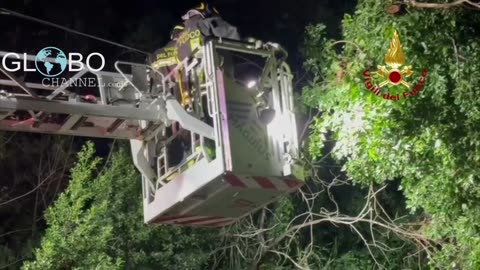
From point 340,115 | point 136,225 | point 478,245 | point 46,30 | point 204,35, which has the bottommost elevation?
point 478,245

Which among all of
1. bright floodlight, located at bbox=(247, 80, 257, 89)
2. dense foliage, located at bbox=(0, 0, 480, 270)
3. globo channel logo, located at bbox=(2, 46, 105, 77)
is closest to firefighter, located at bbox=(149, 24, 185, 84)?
globo channel logo, located at bbox=(2, 46, 105, 77)

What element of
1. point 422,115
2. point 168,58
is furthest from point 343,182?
point 168,58

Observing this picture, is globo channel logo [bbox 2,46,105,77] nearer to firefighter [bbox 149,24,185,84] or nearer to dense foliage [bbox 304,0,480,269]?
firefighter [bbox 149,24,185,84]

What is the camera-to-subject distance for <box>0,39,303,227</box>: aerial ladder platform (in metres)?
4.84

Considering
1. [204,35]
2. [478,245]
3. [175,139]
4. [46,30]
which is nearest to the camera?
[204,35]

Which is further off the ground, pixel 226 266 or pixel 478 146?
pixel 478 146

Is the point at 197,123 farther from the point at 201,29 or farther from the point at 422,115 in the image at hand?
the point at 422,115

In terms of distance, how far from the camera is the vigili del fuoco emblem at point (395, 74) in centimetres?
560

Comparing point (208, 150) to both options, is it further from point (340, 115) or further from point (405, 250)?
point (405, 250)

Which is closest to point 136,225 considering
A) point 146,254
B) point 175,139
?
point 146,254

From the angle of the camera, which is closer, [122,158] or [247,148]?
[247,148]

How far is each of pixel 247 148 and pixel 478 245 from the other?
2.47m

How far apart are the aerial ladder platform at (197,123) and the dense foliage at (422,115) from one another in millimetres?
910

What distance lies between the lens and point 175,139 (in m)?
5.55
